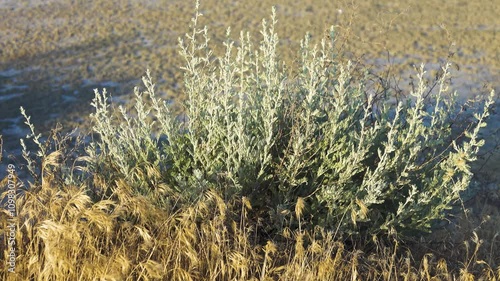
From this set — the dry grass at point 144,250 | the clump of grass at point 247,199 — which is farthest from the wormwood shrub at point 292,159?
the dry grass at point 144,250

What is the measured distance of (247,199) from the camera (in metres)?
3.35

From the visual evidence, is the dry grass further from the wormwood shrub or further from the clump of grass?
the wormwood shrub

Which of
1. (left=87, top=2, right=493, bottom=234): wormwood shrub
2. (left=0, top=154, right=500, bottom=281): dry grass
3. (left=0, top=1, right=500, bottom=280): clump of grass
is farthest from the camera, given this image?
(left=87, top=2, right=493, bottom=234): wormwood shrub

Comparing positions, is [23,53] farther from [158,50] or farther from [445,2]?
[445,2]

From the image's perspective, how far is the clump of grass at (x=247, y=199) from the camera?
295 centimetres

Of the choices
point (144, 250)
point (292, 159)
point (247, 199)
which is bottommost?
point (144, 250)

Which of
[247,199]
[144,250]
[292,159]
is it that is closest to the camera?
[144,250]

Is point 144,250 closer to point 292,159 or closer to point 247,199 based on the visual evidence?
point 247,199

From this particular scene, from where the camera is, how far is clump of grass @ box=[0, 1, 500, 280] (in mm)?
2945

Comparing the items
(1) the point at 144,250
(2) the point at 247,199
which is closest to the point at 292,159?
(2) the point at 247,199

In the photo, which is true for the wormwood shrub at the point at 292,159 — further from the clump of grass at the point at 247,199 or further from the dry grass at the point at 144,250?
the dry grass at the point at 144,250

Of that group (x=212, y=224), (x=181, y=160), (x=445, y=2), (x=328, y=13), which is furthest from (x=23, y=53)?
(x=445, y=2)

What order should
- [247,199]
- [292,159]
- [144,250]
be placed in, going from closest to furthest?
[144,250] → [247,199] → [292,159]

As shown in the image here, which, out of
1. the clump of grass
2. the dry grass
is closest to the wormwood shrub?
the clump of grass
